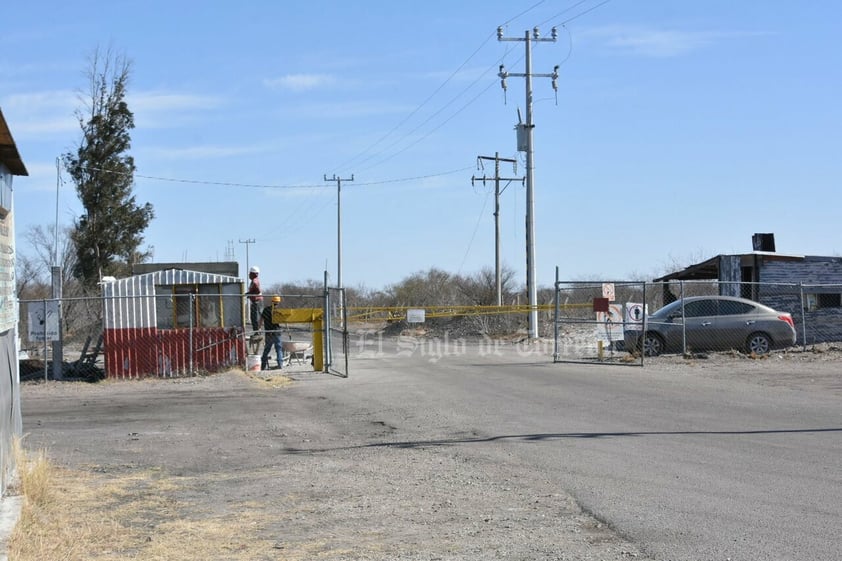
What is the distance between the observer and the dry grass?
675 centimetres

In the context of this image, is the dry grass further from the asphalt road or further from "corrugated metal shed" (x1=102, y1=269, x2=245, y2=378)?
"corrugated metal shed" (x1=102, y1=269, x2=245, y2=378)

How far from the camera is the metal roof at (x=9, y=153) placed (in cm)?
804

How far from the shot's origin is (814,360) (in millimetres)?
22328

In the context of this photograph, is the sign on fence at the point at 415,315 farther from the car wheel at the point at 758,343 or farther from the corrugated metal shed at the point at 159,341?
the car wheel at the point at 758,343

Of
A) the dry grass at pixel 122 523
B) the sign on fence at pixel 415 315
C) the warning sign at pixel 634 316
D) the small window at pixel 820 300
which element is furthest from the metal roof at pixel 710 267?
the dry grass at pixel 122 523

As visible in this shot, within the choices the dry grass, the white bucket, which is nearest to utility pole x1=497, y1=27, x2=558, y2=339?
the white bucket

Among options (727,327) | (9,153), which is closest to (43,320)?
(9,153)

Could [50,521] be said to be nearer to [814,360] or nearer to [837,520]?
[837,520]

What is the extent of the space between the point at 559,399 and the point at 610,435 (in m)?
4.00

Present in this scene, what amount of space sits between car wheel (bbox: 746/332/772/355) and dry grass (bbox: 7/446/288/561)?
689 inches

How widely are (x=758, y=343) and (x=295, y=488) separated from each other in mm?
17408

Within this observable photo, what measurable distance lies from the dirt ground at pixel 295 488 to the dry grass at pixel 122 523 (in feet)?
0.08

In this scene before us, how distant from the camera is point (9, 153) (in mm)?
8703

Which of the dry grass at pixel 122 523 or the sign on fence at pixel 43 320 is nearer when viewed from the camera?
the dry grass at pixel 122 523
